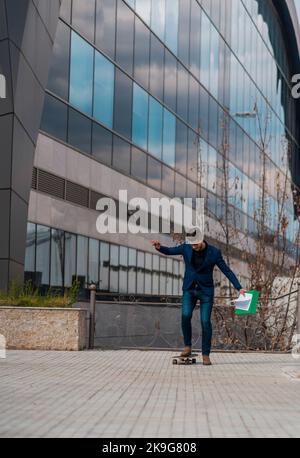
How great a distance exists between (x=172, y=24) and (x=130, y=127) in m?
7.20

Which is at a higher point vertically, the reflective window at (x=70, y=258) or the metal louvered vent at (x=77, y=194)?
the metal louvered vent at (x=77, y=194)

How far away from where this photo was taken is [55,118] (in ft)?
77.2

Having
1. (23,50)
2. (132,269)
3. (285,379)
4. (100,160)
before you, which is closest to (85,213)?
(100,160)

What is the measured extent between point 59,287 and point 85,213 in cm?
274

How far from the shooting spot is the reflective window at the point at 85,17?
2516cm

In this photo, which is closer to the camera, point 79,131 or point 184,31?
point 79,131

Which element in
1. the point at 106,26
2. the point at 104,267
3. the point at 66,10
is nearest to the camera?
the point at 66,10

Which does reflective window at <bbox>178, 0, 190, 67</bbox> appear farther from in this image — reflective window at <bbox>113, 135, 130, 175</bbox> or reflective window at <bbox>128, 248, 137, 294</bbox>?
reflective window at <bbox>128, 248, 137, 294</bbox>

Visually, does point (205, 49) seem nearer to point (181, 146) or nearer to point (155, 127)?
point (181, 146)

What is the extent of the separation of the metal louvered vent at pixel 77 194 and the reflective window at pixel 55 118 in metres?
1.39

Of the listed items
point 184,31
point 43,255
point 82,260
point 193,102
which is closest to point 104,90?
point 82,260

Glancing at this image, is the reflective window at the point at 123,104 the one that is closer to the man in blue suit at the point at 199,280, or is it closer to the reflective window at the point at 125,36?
the reflective window at the point at 125,36

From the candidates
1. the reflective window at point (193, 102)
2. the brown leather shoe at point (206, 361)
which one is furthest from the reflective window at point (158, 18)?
the brown leather shoe at point (206, 361)
